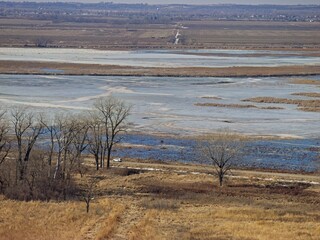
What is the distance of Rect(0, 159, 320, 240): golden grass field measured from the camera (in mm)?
26938

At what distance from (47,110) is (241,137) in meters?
17.3

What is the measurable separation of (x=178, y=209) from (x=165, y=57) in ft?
264

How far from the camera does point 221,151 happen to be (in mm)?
41656

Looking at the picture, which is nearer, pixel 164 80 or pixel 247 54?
pixel 164 80

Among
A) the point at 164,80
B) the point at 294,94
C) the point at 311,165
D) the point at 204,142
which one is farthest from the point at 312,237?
the point at 164,80

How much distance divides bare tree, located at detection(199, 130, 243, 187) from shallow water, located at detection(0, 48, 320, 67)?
4997 cm

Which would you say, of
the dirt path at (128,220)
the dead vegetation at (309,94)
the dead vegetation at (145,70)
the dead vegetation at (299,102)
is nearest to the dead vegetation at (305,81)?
the dead vegetation at (145,70)

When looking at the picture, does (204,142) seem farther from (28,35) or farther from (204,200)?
(28,35)

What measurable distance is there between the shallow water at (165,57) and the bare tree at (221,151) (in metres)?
50.0

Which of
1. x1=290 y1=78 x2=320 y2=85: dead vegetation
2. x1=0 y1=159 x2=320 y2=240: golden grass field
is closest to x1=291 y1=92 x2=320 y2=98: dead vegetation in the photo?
x1=290 y1=78 x2=320 y2=85: dead vegetation

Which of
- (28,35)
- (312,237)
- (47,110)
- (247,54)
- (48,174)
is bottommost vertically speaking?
(312,237)

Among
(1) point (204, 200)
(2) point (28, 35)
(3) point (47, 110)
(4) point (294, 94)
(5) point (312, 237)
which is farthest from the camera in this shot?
(2) point (28, 35)

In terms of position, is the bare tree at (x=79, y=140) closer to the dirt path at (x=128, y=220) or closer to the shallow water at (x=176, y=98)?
the dirt path at (x=128, y=220)

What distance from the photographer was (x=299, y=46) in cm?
13788
